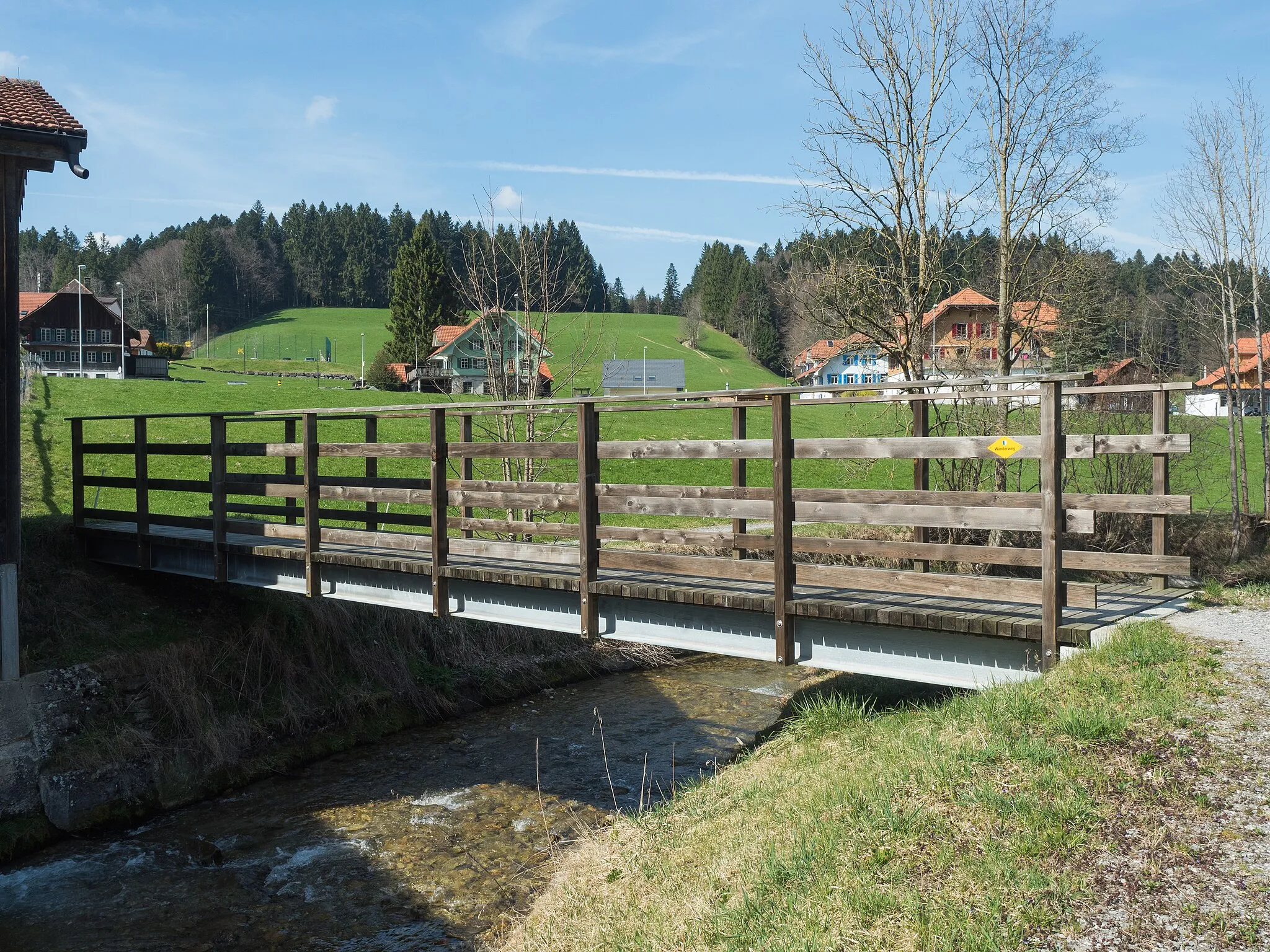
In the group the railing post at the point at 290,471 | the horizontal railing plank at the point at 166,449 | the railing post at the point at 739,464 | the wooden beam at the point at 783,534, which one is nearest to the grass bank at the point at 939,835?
the wooden beam at the point at 783,534

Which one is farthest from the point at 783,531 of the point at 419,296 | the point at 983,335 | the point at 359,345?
the point at 359,345

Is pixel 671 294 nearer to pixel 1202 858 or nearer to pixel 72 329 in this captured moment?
pixel 72 329

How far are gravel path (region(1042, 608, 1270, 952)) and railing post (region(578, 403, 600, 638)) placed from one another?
4.38 metres

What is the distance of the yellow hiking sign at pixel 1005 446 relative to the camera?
6504 mm

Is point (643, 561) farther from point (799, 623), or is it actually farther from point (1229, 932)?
point (1229, 932)

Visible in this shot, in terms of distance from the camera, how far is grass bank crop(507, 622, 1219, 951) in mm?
4535

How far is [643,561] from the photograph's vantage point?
8.32m

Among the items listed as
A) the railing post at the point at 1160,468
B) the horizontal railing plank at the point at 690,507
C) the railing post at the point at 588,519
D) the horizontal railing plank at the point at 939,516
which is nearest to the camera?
the horizontal railing plank at the point at 939,516

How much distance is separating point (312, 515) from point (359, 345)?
102924 millimetres

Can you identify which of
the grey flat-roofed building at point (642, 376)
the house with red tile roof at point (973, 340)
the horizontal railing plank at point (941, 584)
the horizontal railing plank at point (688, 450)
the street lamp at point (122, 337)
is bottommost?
the horizontal railing plank at point (941, 584)

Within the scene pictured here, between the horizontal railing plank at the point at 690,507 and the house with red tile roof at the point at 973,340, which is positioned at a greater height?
the house with red tile roof at the point at 973,340

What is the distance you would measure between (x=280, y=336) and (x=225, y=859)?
10806 centimetres

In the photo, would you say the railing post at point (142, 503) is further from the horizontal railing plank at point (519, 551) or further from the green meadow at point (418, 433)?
the horizontal railing plank at point (519, 551)

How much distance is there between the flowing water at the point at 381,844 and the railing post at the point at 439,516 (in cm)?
229
